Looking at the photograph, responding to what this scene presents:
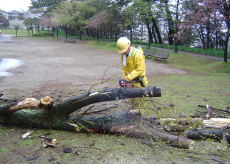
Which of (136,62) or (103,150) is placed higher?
(136,62)

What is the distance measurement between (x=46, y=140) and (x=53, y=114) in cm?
52

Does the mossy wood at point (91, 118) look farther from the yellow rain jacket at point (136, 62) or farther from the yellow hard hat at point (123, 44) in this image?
the yellow hard hat at point (123, 44)

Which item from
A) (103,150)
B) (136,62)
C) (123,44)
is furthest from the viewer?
(136,62)

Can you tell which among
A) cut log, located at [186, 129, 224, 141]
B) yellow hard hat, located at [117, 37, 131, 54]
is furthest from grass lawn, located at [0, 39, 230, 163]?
yellow hard hat, located at [117, 37, 131, 54]

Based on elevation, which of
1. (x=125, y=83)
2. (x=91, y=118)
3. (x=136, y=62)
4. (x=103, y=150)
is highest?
(x=136, y=62)

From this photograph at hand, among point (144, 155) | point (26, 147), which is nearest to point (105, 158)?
point (144, 155)

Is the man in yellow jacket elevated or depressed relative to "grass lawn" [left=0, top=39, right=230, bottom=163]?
elevated

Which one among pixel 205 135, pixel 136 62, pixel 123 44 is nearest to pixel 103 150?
pixel 205 135

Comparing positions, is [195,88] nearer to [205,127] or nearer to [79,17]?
[205,127]

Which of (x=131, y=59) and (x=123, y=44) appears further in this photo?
(x=131, y=59)

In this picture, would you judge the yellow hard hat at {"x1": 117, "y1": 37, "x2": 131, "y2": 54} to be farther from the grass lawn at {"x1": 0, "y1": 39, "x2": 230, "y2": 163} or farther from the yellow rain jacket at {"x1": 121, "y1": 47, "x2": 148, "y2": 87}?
the grass lawn at {"x1": 0, "y1": 39, "x2": 230, "y2": 163}

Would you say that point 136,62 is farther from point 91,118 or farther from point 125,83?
point 91,118

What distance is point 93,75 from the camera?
10945 millimetres

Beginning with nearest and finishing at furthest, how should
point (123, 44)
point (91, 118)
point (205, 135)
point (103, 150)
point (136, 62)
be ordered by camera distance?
point (103, 150) → point (205, 135) → point (91, 118) → point (123, 44) → point (136, 62)
